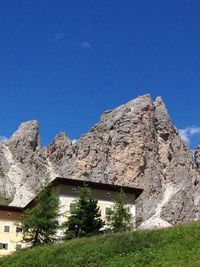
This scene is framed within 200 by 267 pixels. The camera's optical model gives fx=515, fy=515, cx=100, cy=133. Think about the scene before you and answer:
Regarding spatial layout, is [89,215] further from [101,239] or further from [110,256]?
[110,256]

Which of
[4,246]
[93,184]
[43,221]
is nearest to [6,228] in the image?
[4,246]

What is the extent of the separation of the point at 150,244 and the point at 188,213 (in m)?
146

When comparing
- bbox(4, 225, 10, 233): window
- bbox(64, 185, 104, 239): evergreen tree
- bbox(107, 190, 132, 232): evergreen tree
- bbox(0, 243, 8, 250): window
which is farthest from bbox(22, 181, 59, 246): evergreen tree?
bbox(0, 243, 8, 250): window

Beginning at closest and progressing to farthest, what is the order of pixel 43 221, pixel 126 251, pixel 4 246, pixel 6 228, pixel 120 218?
pixel 126 251
pixel 43 221
pixel 120 218
pixel 4 246
pixel 6 228

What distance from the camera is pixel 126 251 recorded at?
113 feet

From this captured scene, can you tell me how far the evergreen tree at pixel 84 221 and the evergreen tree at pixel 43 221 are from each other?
6.34 feet

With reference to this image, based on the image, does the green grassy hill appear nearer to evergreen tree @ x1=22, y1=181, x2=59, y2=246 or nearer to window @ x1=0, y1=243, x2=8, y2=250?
evergreen tree @ x1=22, y1=181, x2=59, y2=246

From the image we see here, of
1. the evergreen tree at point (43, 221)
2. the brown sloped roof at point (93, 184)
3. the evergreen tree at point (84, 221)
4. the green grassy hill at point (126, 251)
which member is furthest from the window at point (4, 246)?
the green grassy hill at point (126, 251)

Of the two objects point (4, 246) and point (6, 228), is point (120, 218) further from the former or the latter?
point (4, 246)

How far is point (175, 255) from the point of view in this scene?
31.5m

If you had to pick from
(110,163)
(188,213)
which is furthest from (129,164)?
(188,213)

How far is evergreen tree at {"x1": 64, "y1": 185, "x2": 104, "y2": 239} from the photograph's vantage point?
56.6 metres

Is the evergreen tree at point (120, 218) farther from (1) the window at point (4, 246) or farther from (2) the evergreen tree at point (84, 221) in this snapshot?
(1) the window at point (4, 246)

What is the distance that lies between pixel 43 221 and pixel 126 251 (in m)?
21.4
